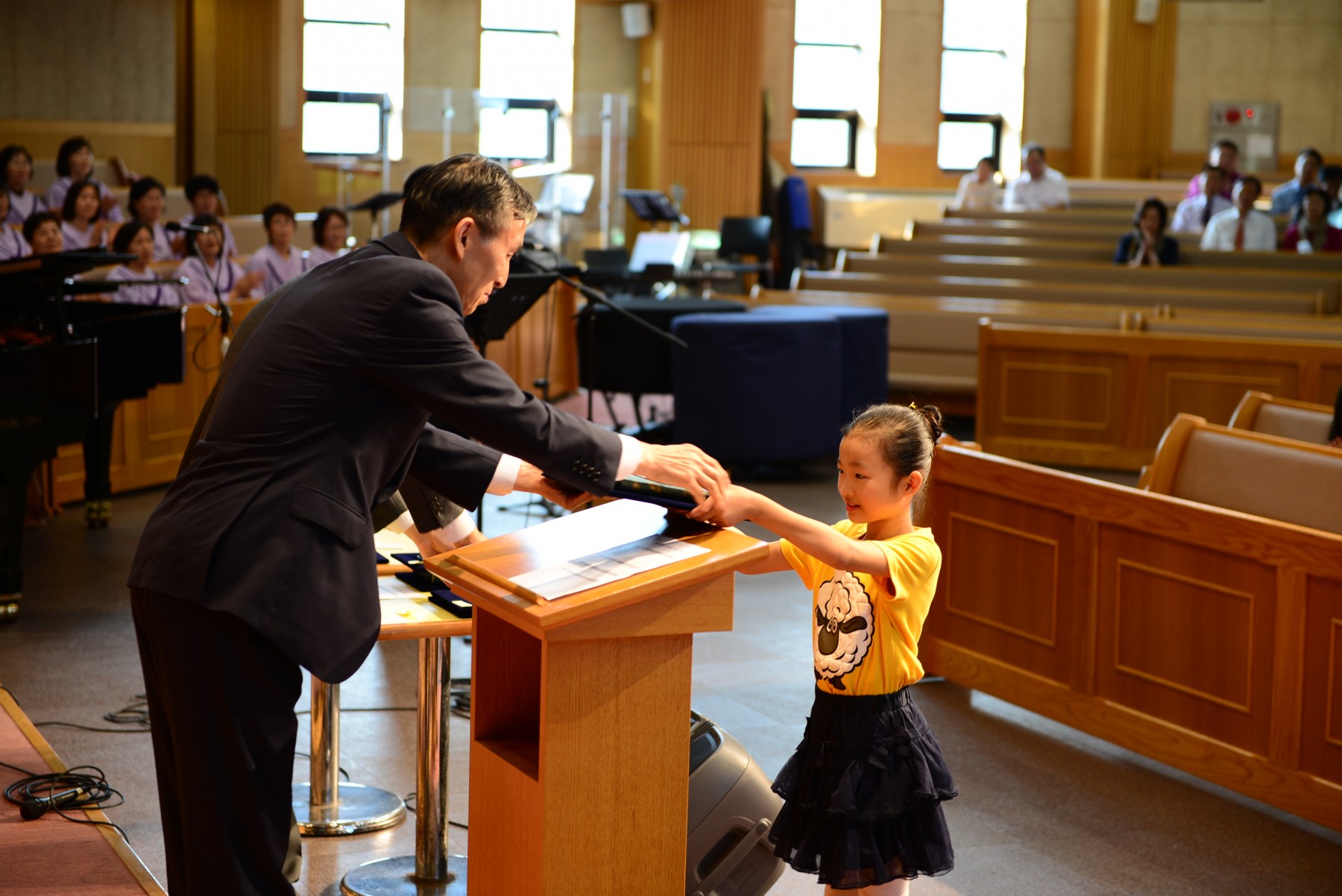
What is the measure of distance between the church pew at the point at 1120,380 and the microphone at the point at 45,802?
247 inches

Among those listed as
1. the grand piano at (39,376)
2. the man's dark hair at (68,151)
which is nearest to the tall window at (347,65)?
the man's dark hair at (68,151)

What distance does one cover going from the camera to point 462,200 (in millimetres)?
2117

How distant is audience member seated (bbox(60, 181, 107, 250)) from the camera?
7980mm

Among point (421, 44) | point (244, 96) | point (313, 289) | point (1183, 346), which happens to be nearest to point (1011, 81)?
point (421, 44)

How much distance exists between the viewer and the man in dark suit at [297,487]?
1.98m

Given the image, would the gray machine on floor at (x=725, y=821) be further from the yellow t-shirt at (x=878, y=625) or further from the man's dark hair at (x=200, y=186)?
the man's dark hair at (x=200, y=186)

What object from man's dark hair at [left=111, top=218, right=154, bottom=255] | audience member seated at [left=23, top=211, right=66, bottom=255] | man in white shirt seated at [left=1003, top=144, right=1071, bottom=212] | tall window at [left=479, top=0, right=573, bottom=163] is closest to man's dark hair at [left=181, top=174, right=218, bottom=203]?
man's dark hair at [left=111, top=218, right=154, bottom=255]

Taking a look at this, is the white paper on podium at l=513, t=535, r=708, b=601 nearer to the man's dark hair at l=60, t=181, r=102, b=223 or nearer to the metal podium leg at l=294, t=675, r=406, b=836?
the metal podium leg at l=294, t=675, r=406, b=836

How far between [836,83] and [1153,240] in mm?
7310

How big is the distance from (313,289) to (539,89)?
1454cm

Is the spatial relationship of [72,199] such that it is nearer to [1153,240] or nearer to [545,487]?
[545,487]

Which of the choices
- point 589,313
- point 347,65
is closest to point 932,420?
point 589,313

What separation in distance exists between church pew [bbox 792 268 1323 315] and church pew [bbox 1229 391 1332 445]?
4627 millimetres

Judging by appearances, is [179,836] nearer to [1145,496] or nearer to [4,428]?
[1145,496]
